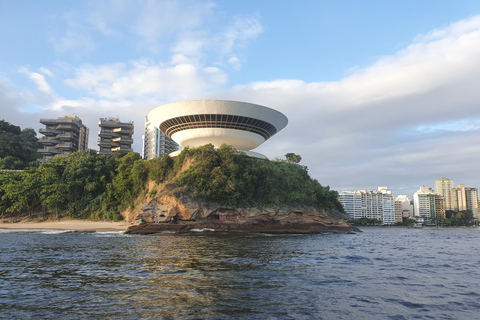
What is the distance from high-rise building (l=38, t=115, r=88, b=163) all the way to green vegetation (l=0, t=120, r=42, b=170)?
248 cm

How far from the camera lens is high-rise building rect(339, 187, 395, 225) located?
121312 millimetres

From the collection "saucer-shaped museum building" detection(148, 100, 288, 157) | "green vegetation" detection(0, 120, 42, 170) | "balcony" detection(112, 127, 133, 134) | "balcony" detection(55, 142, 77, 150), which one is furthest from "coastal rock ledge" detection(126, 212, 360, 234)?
"balcony" detection(55, 142, 77, 150)

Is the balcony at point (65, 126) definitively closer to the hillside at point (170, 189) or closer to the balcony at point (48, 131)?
the balcony at point (48, 131)

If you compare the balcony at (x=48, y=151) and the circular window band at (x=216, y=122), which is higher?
the balcony at (x=48, y=151)

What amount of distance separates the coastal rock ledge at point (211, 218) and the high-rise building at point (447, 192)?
Answer: 128 m

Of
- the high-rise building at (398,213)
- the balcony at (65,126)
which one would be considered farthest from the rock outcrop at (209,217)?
the high-rise building at (398,213)

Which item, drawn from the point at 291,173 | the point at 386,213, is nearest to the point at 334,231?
the point at 291,173

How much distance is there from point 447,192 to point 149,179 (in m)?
141

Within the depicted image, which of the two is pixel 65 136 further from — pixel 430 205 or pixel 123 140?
pixel 430 205

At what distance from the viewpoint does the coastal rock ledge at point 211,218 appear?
3306 centimetres

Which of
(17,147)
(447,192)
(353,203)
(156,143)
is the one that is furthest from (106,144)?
(447,192)

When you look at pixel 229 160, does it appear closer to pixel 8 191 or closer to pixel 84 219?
pixel 84 219

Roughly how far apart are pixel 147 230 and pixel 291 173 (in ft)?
62.4

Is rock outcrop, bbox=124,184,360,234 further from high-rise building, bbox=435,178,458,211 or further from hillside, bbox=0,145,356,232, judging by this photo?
high-rise building, bbox=435,178,458,211
